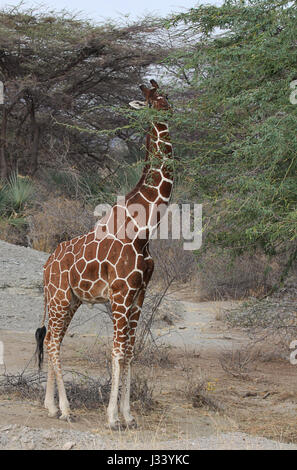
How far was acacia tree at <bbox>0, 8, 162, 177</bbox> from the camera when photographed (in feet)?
66.6

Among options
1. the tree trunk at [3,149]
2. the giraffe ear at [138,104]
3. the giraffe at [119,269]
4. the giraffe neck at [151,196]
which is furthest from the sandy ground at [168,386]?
the tree trunk at [3,149]

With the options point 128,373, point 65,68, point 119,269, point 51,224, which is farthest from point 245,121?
point 65,68

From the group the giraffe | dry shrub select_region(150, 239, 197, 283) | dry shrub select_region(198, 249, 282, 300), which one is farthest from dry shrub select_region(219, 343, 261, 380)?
dry shrub select_region(198, 249, 282, 300)

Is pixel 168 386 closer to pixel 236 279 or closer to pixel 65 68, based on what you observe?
pixel 236 279

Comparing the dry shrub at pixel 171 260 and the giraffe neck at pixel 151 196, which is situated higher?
the giraffe neck at pixel 151 196

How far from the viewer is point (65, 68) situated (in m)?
21.1

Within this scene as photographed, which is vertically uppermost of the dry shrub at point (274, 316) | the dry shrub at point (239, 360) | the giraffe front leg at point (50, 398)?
the dry shrub at point (274, 316)

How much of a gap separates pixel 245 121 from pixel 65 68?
14.7 meters

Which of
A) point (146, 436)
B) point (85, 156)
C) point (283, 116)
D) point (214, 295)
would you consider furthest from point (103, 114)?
point (146, 436)

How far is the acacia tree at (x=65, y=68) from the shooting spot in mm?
20297

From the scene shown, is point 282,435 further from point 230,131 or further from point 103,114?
point 103,114

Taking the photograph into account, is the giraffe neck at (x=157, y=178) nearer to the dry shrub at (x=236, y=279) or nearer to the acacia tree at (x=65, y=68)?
the dry shrub at (x=236, y=279)

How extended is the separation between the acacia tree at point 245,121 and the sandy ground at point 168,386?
168 centimetres

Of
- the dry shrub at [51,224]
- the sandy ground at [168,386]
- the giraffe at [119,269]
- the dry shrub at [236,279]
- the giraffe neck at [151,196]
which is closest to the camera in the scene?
the sandy ground at [168,386]
